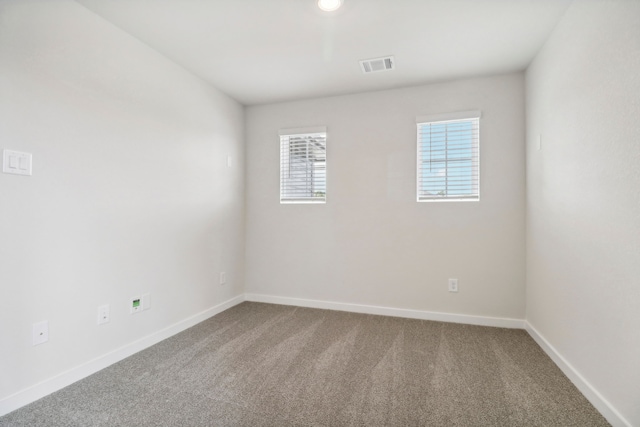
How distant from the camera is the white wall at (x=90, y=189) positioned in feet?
5.92

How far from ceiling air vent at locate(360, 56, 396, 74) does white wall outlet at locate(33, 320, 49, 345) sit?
10.0 ft

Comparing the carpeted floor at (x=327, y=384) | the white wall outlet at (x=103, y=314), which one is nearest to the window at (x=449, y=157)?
the carpeted floor at (x=327, y=384)

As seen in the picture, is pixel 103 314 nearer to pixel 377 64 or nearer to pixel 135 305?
pixel 135 305

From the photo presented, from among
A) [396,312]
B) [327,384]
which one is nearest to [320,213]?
[396,312]

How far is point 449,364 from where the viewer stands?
7.65ft

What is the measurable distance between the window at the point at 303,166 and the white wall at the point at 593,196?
215cm

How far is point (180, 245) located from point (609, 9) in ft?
11.4

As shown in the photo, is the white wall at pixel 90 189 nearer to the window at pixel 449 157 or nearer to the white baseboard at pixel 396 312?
the white baseboard at pixel 396 312

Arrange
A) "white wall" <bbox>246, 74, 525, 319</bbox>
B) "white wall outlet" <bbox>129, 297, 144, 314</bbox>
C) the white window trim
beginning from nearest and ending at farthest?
"white wall outlet" <bbox>129, 297, 144, 314</bbox>, "white wall" <bbox>246, 74, 525, 319</bbox>, the white window trim

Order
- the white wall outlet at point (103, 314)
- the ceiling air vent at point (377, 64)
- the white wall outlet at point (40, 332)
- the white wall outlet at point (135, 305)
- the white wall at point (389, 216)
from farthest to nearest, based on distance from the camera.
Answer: the white wall at point (389, 216) < the ceiling air vent at point (377, 64) < the white wall outlet at point (135, 305) < the white wall outlet at point (103, 314) < the white wall outlet at point (40, 332)

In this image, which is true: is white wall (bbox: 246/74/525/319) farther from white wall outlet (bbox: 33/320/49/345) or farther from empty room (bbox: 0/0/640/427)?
white wall outlet (bbox: 33/320/49/345)

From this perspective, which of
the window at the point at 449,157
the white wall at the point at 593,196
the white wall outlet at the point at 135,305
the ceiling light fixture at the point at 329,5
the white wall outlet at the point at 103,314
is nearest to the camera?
the white wall at the point at 593,196

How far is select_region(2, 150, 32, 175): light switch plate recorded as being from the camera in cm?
174

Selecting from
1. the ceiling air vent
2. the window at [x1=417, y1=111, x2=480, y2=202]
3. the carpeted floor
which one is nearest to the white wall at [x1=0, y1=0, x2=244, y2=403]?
the carpeted floor
